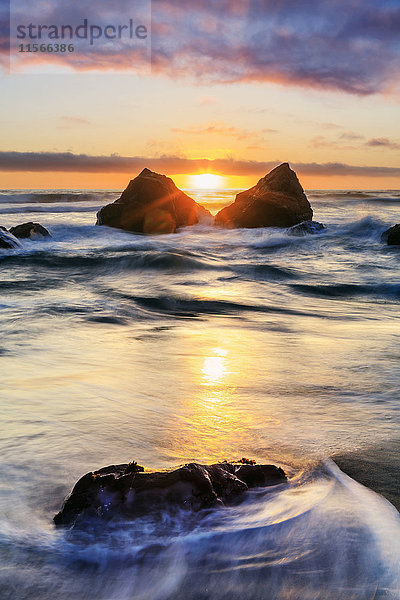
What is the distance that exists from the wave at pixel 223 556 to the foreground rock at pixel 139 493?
0.15ft

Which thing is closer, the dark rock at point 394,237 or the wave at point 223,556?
the wave at point 223,556

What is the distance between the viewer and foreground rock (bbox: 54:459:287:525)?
1868mm

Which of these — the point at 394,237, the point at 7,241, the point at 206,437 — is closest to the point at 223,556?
the point at 206,437

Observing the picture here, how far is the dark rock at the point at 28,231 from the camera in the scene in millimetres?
16344

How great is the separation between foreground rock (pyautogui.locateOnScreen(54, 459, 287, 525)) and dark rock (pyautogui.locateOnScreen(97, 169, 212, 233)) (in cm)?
1781

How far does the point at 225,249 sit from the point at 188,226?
5721 millimetres

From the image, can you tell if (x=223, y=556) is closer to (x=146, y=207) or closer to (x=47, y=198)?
(x=146, y=207)

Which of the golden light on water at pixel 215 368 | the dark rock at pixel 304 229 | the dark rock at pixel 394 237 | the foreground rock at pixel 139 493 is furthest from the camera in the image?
the dark rock at pixel 304 229

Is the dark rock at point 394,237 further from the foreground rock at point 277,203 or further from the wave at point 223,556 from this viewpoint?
the wave at point 223,556

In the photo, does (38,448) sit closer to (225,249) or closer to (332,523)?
(332,523)

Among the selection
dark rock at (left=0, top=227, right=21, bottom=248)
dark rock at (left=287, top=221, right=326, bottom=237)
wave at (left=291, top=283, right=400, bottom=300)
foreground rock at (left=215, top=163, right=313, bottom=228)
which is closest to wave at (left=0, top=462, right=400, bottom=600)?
wave at (left=291, top=283, right=400, bottom=300)

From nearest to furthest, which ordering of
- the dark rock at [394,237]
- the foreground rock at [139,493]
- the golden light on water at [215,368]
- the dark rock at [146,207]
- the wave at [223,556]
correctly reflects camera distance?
the wave at [223,556] < the foreground rock at [139,493] < the golden light on water at [215,368] < the dark rock at [394,237] < the dark rock at [146,207]

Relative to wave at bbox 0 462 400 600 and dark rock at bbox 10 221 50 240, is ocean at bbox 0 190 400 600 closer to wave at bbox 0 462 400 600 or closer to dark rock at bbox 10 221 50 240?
wave at bbox 0 462 400 600

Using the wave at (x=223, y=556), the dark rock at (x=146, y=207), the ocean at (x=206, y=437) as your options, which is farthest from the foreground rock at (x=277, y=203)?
the wave at (x=223, y=556)
